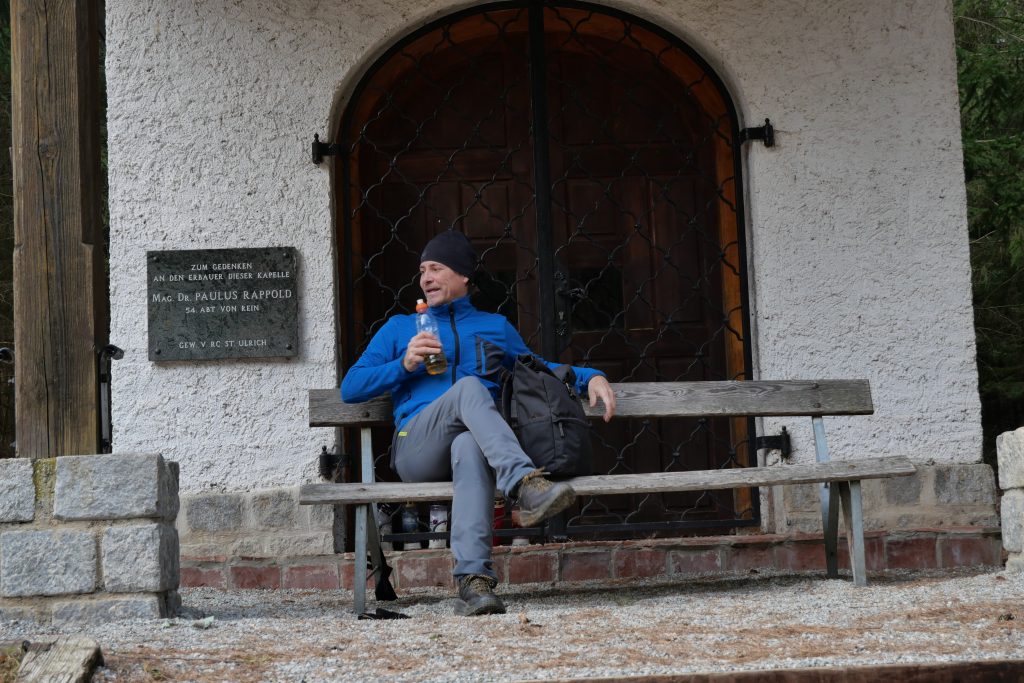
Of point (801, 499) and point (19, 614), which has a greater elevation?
point (801, 499)

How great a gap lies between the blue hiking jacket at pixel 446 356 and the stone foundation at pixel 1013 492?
140 cm

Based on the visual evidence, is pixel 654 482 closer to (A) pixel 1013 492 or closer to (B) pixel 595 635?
(B) pixel 595 635

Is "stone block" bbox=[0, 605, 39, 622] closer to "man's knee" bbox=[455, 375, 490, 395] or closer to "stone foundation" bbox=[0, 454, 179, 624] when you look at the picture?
"stone foundation" bbox=[0, 454, 179, 624]

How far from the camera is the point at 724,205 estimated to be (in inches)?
235

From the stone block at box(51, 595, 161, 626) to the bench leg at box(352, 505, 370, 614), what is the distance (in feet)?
2.12

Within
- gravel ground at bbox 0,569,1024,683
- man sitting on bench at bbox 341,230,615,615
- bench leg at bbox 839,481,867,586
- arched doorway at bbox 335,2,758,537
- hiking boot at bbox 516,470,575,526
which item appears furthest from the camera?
arched doorway at bbox 335,2,758,537

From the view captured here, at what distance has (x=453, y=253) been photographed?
4.28 metres

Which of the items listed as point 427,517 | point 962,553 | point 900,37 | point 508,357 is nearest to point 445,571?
point 427,517

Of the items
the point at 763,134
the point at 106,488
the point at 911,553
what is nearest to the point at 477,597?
the point at 106,488

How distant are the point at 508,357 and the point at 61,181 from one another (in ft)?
5.30

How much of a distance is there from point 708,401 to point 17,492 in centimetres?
237

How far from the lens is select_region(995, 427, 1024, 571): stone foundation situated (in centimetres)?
398

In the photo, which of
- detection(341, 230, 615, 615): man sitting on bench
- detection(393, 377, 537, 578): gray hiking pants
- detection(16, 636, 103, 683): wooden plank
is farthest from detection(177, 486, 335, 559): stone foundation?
detection(16, 636, 103, 683): wooden plank

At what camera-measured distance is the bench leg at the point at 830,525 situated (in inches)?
175
